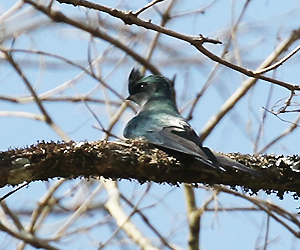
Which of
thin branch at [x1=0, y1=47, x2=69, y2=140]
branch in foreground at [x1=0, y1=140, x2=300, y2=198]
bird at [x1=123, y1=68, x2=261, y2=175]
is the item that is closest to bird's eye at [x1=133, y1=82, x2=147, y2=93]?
bird at [x1=123, y1=68, x2=261, y2=175]

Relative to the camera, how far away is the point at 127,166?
2.25 meters

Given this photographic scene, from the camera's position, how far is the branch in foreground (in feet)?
7.17

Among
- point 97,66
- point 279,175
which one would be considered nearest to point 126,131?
point 279,175

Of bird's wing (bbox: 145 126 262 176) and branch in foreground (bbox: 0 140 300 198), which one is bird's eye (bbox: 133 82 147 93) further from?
branch in foreground (bbox: 0 140 300 198)

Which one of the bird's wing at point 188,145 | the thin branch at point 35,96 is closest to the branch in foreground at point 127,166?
the bird's wing at point 188,145

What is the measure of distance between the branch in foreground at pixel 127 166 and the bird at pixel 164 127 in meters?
0.06

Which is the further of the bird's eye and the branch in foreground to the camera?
the bird's eye

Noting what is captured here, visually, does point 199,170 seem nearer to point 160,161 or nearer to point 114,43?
point 160,161

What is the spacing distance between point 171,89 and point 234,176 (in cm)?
174

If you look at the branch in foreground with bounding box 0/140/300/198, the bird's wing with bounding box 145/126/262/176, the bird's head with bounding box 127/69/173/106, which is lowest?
the branch in foreground with bounding box 0/140/300/198

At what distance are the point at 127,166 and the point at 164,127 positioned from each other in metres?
0.75

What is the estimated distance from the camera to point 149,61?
192 inches

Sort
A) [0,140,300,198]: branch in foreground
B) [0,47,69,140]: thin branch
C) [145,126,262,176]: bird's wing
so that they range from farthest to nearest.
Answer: [0,47,69,140]: thin branch < [145,126,262,176]: bird's wing < [0,140,300,198]: branch in foreground

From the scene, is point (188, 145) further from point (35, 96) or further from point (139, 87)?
point (35, 96)
